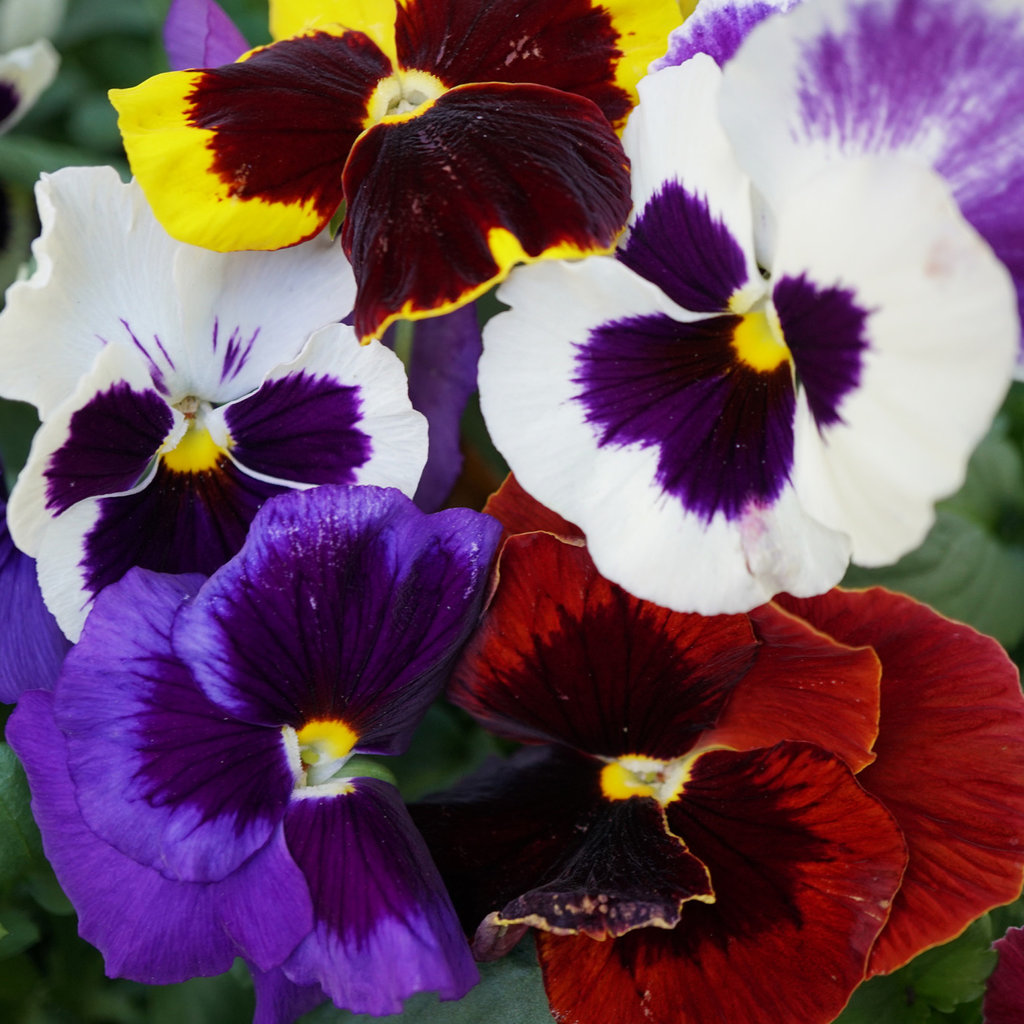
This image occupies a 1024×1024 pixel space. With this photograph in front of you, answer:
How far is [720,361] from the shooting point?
14.0 inches

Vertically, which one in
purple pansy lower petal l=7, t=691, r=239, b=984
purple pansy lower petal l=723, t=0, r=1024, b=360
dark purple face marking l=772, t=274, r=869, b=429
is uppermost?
purple pansy lower petal l=723, t=0, r=1024, b=360

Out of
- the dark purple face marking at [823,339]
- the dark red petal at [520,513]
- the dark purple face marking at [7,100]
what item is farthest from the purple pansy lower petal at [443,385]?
the dark purple face marking at [7,100]

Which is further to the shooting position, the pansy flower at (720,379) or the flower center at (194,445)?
the flower center at (194,445)

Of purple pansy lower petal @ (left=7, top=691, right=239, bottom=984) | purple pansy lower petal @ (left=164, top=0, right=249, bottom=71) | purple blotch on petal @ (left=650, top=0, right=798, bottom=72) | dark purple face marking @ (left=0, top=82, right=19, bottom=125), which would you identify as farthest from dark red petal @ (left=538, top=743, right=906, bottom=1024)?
dark purple face marking @ (left=0, top=82, right=19, bottom=125)

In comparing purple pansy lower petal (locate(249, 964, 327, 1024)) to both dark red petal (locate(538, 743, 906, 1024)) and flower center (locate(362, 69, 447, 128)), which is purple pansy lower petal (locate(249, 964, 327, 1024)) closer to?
dark red petal (locate(538, 743, 906, 1024))

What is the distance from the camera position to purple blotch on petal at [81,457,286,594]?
1.28ft

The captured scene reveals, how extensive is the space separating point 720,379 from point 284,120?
154 millimetres

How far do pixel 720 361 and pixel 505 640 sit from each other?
0.36ft

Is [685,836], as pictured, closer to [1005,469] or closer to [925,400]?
[925,400]

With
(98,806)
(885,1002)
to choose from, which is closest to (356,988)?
(98,806)

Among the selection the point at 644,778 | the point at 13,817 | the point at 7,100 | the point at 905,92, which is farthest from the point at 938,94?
the point at 7,100

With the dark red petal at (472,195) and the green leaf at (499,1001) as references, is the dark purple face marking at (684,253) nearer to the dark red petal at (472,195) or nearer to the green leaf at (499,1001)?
the dark red petal at (472,195)

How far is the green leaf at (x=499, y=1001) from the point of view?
16.5 inches

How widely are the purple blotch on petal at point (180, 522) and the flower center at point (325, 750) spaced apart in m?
0.06
